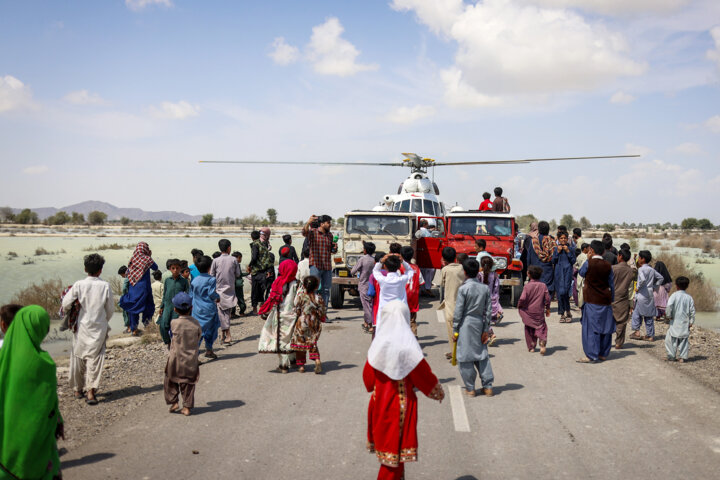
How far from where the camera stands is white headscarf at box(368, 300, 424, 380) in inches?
158

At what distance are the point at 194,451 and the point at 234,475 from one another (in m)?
0.68

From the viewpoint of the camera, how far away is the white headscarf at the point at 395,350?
4.02 m

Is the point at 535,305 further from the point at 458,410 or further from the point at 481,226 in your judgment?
the point at 481,226

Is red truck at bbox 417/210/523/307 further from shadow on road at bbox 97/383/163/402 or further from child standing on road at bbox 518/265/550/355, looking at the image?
shadow on road at bbox 97/383/163/402

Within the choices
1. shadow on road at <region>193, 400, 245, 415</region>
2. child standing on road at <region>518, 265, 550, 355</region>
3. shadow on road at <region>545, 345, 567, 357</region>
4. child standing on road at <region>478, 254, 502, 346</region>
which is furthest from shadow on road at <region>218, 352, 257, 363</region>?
shadow on road at <region>545, 345, 567, 357</region>

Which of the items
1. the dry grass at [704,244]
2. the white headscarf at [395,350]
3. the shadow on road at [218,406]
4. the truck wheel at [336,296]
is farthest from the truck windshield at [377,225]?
the dry grass at [704,244]

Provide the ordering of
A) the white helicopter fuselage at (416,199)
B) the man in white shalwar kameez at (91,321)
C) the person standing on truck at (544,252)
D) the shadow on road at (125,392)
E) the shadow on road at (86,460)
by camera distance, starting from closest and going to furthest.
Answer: the shadow on road at (86,460), the man in white shalwar kameez at (91,321), the shadow on road at (125,392), the person standing on truck at (544,252), the white helicopter fuselage at (416,199)

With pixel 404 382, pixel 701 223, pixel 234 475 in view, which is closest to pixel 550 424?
pixel 404 382

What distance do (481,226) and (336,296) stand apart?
161 inches

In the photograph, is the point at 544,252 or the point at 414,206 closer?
the point at 544,252

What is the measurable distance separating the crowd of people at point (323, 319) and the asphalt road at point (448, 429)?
51cm

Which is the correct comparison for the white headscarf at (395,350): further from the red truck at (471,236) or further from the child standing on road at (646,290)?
the red truck at (471,236)

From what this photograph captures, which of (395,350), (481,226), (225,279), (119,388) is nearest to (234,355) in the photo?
(225,279)

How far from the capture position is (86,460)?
5160mm
